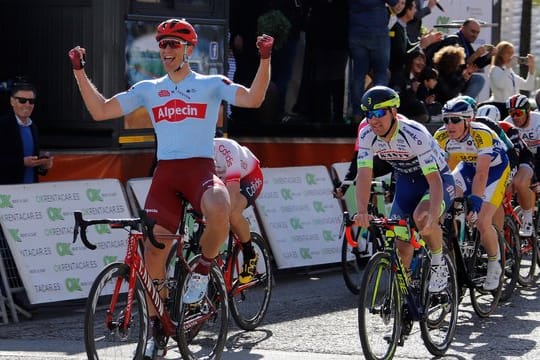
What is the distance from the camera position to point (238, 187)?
9.46m

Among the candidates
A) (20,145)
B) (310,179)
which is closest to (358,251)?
(310,179)

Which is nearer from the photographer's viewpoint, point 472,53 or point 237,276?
point 237,276

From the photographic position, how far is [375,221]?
25.7 feet

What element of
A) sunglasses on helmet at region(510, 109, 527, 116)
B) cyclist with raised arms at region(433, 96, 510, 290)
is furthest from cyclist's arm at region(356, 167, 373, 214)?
sunglasses on helmet at region(510, 109, 527, 116)

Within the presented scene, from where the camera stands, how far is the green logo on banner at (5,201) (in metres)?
9.79

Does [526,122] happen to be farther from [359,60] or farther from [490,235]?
[490,235]

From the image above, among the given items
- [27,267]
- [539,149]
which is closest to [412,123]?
[27,267]

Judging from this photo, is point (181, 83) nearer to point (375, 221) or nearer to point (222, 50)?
point (375, 221)

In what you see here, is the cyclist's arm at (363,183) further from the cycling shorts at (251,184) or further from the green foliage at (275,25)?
the green foliage at (275,25)

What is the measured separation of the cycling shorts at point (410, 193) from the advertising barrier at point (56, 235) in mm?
2781

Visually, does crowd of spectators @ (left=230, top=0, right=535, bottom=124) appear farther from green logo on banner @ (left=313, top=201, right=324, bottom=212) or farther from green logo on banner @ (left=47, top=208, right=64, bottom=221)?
green logo on banner @ (left=47, top=208, right=64, bottom=221)

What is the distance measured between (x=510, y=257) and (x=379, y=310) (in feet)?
11.7

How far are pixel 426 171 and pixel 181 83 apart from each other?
1.85 m

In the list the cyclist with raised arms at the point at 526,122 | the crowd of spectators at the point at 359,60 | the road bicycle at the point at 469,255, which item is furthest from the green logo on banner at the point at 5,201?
the cyclist with raised arms at the point at 526,122
